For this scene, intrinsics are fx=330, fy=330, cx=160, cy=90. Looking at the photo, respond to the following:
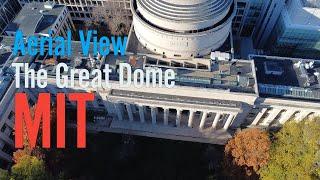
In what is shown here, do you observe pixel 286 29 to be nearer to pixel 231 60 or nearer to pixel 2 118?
pixel 231 60

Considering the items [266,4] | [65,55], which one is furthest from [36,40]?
[266,4]

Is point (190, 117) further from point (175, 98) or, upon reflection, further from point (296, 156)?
point (296, 156)

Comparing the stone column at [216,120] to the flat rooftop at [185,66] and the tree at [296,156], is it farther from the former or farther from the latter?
the tree at [296,156]

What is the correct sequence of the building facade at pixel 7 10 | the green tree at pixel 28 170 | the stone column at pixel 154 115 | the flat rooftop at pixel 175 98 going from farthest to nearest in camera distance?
the building facade at pixel 7 10, the stone column at pixel 154 115, the flat rooftop at pixel 175 98, the green tree at pixel 28 170

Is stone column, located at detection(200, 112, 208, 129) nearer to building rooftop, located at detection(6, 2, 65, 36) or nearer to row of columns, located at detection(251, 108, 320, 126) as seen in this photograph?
row of columns, located at detection(251, 108, 320, 126)

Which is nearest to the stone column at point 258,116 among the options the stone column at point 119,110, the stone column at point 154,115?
the stone column at point 154,115

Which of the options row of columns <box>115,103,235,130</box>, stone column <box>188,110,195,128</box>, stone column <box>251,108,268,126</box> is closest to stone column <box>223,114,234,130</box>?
row of columns <box>115,103,235,130</box>

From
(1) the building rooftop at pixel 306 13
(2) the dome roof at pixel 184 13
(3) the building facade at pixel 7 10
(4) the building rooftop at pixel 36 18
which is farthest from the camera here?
(3) the building facade at pixel 7 10
